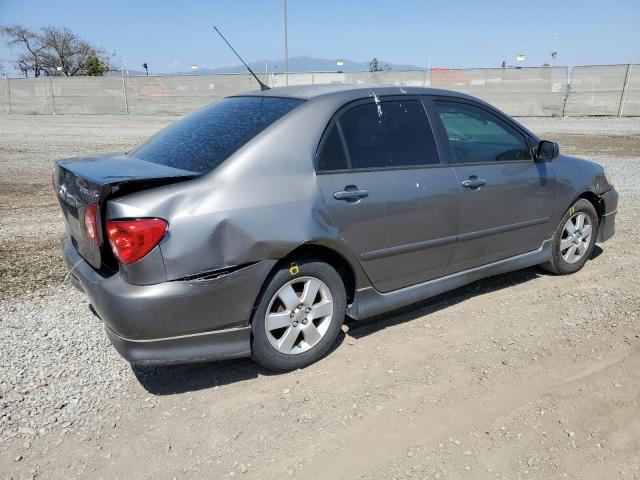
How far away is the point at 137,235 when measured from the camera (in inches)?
104

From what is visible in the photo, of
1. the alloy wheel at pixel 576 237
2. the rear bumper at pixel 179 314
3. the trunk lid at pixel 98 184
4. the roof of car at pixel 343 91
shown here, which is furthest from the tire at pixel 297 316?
the alloy wheel at pixel 576 237

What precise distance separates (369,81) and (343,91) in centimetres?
2783

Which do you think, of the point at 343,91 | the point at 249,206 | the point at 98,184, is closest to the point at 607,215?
the point at 343,91

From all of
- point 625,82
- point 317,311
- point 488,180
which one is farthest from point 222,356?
point 625,82

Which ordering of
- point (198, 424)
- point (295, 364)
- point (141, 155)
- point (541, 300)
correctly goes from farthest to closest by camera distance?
point (541, 300)
point (141, 155)
point (295, 364)
point (198, 424)

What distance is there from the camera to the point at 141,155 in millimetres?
3598

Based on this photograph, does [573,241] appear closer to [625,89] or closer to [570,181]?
[570,181]

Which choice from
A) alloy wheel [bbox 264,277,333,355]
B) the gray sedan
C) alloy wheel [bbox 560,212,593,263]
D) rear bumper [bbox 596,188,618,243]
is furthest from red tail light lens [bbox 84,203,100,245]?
rear bumper [bbox 596,188,618,243]

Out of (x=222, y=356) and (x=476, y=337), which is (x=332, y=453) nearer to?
(x=222, y=356)

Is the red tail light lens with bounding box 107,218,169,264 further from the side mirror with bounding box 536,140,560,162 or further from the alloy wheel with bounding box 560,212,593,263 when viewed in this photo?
the alloy wheel with bounding box 560,212,593,263

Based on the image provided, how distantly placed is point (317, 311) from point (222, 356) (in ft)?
2.15

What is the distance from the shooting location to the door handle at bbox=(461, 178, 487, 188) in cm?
382

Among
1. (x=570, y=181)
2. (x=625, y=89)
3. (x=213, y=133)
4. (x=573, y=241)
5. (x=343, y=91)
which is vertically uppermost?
(x=343, y=91)

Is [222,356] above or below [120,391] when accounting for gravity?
above
